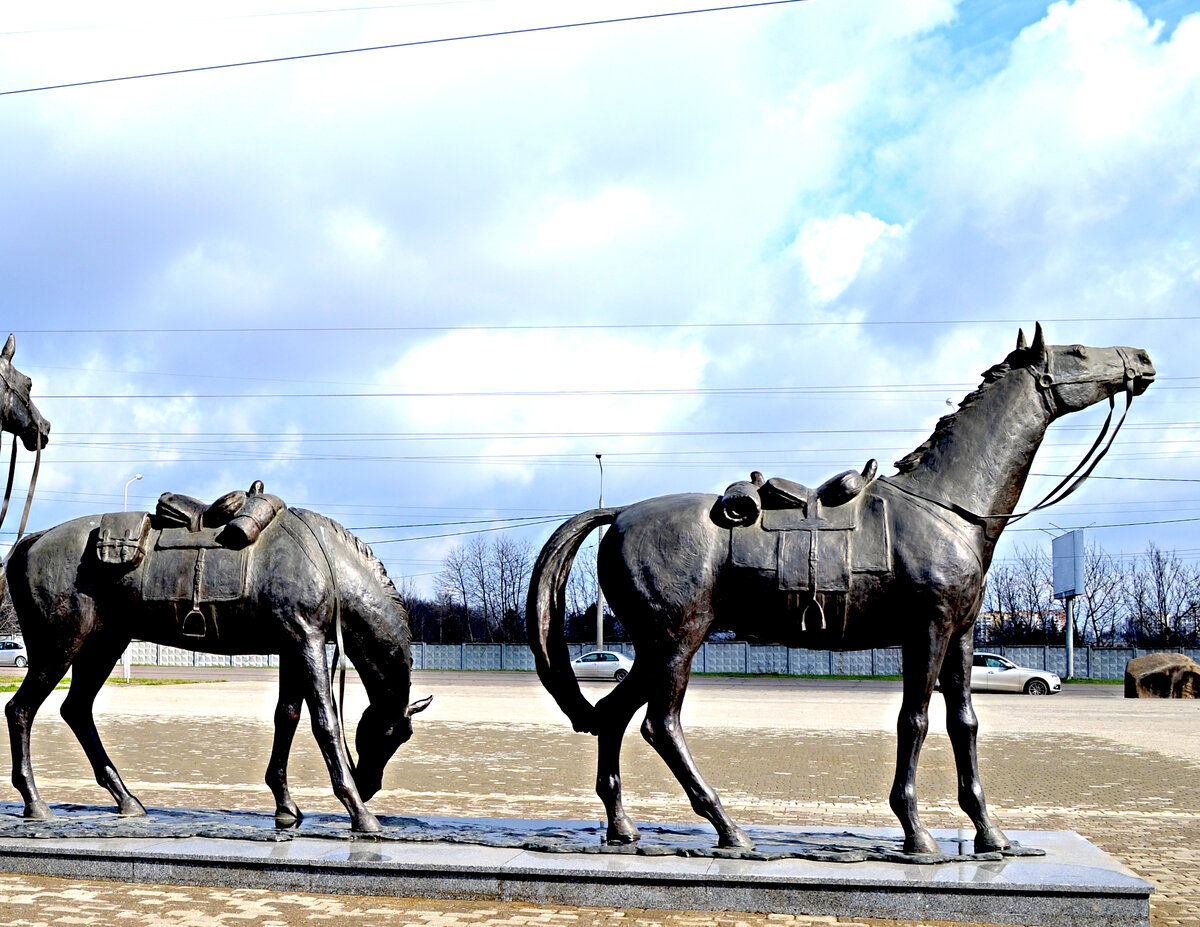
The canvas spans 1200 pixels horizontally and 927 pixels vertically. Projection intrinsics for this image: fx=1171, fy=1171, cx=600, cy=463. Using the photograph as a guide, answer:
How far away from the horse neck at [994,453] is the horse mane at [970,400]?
3 cm

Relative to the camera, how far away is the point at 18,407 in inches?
311

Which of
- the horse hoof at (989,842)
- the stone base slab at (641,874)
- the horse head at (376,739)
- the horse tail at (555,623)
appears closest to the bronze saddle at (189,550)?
the horse head at (376,739)

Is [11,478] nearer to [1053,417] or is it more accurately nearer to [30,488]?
[30,488]

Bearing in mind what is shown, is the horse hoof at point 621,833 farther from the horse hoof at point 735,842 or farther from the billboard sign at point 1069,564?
the billboard sign at point 1069,564

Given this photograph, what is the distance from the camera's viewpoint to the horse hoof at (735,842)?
6488 mm

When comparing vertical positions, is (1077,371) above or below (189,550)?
above

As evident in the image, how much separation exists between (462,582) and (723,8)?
60780mm

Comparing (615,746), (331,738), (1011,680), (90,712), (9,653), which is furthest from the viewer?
(9,653)

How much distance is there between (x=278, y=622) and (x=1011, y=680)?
2849 cm

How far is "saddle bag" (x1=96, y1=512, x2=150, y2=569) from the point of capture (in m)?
7.25

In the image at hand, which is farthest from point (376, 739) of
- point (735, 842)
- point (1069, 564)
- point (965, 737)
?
point (1069, 564)

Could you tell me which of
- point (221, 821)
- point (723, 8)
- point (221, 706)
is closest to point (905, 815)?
point (221, 821)

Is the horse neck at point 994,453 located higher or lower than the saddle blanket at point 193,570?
higher

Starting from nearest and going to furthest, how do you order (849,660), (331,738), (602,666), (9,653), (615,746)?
(615,746) < (331,738) < (602,666) < (849,660) < (9,653)
